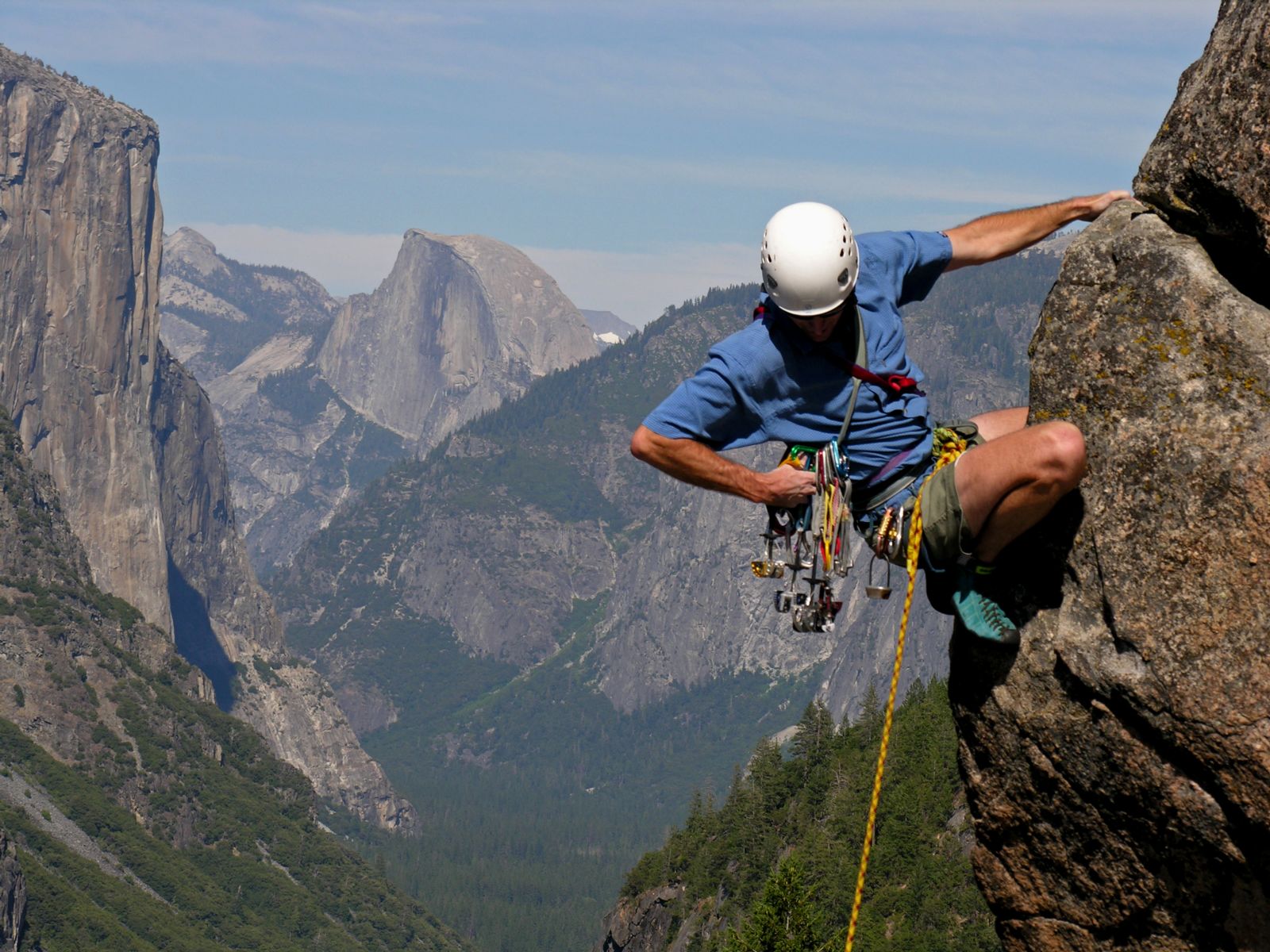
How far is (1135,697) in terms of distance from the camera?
423 inches

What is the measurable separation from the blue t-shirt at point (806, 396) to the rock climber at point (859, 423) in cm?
1

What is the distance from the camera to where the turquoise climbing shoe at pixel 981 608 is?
11445mm

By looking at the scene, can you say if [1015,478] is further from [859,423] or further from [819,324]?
[819,324]

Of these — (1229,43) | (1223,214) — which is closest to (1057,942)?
(1223,214)

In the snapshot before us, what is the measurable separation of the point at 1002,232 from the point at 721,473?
11.7 ft

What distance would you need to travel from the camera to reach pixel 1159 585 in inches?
421

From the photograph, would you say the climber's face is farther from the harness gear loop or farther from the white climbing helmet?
the harness gear loop

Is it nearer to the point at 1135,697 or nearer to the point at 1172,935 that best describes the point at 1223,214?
the point at 1135,697

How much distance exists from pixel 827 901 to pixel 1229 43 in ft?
293

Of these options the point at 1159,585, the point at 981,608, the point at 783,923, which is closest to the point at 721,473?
the point at 981,608

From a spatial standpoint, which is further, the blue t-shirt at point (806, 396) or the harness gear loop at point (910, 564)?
the blue t-shirt at point (806, 396)

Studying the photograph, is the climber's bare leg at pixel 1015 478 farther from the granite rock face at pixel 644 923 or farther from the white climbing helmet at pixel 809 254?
the granite rock face at pixel 644 923

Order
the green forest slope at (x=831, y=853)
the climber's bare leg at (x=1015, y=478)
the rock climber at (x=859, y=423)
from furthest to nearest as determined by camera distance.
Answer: the green forest slope at (x=831, y=853) → the rock climber at (x=859, y=423) → the climber's bare leg at (x=1015, y=478)

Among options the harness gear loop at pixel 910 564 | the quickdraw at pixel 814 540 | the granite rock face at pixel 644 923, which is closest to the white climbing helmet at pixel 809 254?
the quickdraw at pixel 814 540
